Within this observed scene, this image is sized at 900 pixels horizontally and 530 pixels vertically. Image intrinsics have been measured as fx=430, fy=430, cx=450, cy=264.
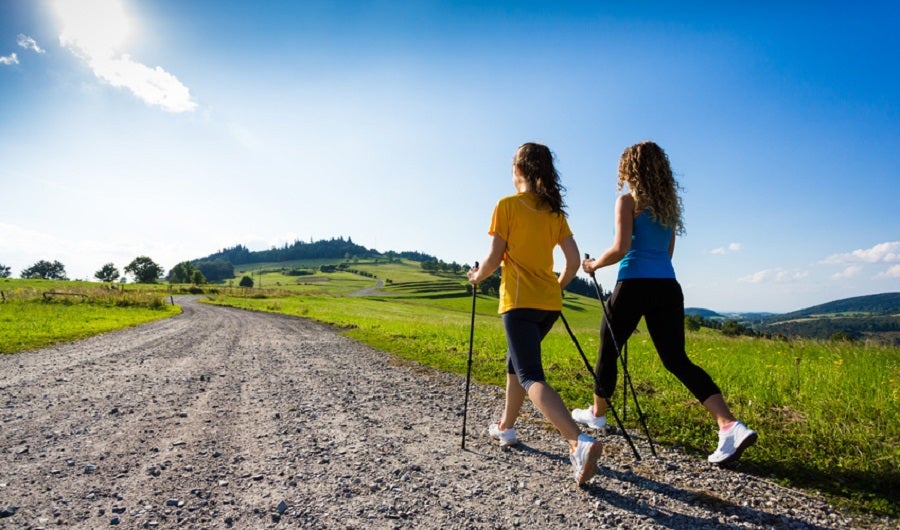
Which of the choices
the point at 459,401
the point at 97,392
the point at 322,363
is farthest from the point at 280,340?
the point at 459,401

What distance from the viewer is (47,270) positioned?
461ft

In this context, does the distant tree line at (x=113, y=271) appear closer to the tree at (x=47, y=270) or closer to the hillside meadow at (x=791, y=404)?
the tree at (x=47, y=270)

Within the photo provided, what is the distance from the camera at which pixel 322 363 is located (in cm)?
1118

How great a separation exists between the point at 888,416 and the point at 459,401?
5347 mm

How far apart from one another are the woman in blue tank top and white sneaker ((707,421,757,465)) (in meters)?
0.04

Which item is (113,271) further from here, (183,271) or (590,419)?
(590,419)

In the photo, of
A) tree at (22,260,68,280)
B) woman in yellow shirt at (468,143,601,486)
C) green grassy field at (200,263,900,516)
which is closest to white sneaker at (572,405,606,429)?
green grassy field at (200,263,900,516)

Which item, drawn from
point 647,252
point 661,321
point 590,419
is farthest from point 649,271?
point 590,419

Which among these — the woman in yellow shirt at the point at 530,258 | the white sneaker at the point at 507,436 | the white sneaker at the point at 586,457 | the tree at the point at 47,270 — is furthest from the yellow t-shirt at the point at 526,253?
the tree at the point at 47,270

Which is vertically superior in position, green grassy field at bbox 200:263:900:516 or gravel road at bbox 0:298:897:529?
green grassy field at bbox 200:263:900:516

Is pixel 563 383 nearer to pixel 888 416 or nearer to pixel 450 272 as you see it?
pixel 888 416

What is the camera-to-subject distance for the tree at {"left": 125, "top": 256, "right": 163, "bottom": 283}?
400ft

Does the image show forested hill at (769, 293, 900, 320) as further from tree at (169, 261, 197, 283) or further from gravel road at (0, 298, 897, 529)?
tree at (169, 261, 197, 283)

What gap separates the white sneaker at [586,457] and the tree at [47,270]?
18406cm
